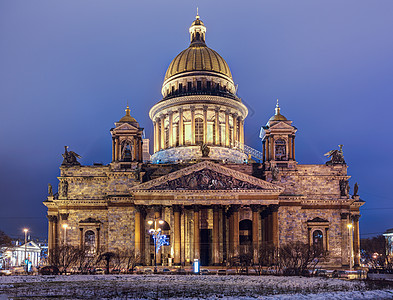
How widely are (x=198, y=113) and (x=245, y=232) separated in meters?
23.4

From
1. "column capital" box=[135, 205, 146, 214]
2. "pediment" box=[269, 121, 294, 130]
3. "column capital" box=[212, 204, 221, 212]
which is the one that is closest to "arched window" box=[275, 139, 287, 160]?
"pediment" box=[269, 121, 294, 130]

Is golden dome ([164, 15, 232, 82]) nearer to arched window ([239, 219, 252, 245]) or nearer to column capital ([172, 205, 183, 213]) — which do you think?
arched window ([239, 219, 252, 245])

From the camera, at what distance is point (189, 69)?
85875mm

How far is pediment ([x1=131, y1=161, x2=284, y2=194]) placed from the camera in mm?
62188

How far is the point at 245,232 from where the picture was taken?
6650 centimetres

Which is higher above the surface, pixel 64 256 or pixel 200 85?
pixel 200 85

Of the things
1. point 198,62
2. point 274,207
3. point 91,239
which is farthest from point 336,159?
point 91,239

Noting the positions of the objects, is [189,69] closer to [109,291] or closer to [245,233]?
[245,233]

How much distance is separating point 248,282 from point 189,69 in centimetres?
5490

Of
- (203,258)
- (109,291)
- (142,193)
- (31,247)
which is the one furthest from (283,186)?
(31,247)

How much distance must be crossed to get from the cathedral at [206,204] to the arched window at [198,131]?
40.2 ft

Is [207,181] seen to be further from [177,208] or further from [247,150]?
[247,150]

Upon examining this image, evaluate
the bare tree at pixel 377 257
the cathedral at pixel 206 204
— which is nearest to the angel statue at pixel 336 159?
the cathedral at pixel 206 204

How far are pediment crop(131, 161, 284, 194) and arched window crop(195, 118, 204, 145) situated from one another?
1861 centimetres
